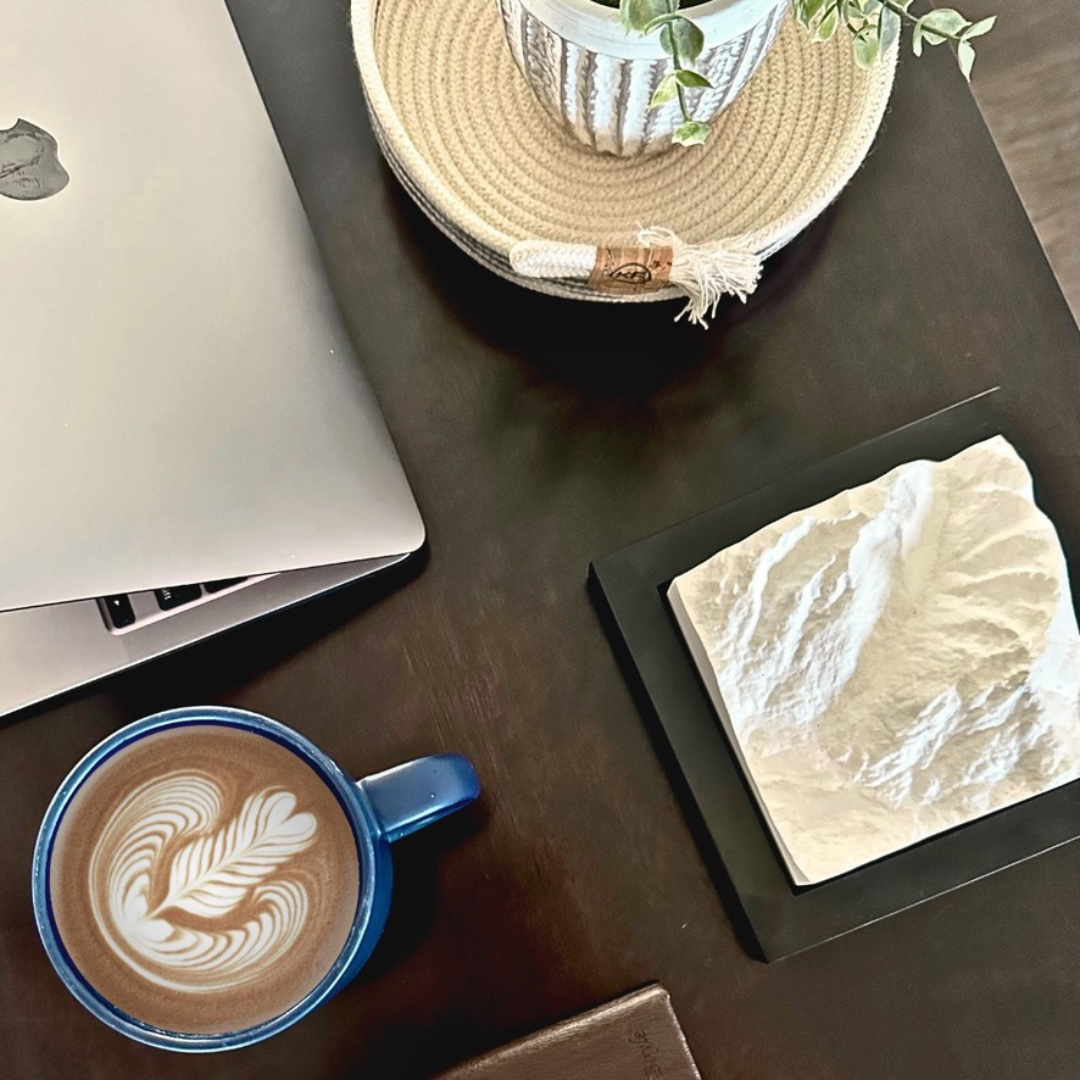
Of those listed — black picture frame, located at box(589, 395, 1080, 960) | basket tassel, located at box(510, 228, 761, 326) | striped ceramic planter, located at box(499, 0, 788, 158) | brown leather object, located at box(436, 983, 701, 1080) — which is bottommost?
brown leather object, located at box(436, 983, 701, 1080)

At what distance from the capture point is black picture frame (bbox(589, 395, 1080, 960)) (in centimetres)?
45

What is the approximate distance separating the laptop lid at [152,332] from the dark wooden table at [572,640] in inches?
2.3

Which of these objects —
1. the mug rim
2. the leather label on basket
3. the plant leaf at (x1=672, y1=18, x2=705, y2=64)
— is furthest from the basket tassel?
the mug rim

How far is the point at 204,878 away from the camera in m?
0.42

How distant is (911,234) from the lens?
53 cm

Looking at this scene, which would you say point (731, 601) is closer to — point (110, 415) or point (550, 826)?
point (550, 826)

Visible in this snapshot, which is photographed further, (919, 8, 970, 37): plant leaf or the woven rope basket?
the woven rope basket

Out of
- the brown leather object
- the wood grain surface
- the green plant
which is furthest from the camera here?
the wood grain surface

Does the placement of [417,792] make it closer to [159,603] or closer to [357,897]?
[357,897]

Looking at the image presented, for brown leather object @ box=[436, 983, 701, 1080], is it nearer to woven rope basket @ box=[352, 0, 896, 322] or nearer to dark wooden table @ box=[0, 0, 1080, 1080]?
dark wooden table @ box=[0, 0, 1080, 1080]

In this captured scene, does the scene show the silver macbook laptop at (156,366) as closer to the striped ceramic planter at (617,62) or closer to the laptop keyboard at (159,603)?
the laptop keyboard at (159,603)

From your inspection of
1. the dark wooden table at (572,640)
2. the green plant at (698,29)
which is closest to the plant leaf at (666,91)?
the green plant at (698,29)

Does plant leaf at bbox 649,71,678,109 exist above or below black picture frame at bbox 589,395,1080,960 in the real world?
above

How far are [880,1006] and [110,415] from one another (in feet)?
1.30
